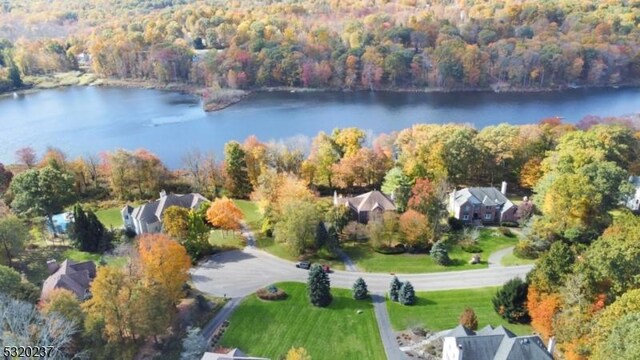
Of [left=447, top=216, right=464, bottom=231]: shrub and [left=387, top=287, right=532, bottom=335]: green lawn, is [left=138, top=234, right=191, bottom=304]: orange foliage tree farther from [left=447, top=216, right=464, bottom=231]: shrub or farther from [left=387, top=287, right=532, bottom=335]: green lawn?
[left=447, top=216, right=464, bottom=231]: shrub

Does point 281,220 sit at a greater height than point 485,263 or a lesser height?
greater

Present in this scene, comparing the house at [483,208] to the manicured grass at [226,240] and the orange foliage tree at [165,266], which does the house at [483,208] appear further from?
the orange foliage tree at [165,266]

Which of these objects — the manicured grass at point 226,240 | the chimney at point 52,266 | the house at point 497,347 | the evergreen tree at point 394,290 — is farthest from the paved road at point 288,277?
the chimney at point 52,266

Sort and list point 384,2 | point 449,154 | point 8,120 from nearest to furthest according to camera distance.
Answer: point 449,154
point 8,120
point 384,2

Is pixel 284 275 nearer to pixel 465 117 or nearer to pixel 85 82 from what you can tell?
pixel 465 117

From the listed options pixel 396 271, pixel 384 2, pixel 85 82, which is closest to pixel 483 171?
pixel 396 271

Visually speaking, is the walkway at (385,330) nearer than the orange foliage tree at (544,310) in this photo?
No
